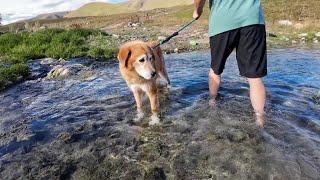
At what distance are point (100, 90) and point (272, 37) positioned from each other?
15.1 meters

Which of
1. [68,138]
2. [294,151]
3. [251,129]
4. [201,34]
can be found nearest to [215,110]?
[251,129]

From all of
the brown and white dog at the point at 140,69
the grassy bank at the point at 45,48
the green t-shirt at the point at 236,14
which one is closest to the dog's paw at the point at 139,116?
the brown and white dog at the point at 140,69

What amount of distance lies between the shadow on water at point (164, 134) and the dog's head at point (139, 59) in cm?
97

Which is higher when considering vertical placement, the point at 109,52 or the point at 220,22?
the point at 220,22

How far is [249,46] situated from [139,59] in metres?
2.15

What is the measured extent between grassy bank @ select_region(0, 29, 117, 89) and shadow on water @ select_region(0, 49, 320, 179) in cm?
208

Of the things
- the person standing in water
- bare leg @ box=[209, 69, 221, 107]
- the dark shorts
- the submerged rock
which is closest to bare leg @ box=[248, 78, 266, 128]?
the person standing in water

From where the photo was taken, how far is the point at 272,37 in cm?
2339

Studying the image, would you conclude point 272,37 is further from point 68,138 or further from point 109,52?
point 68,138

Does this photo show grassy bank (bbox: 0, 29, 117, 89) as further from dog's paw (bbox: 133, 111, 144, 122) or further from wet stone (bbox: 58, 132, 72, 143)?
wet stone (bbox: 58, 132, 72, 143)

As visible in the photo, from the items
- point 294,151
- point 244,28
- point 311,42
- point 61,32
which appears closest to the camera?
point 294,151

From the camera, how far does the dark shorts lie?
22.6 ft

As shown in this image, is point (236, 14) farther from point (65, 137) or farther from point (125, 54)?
point (65, 137)

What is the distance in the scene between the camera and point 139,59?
7.93 m
